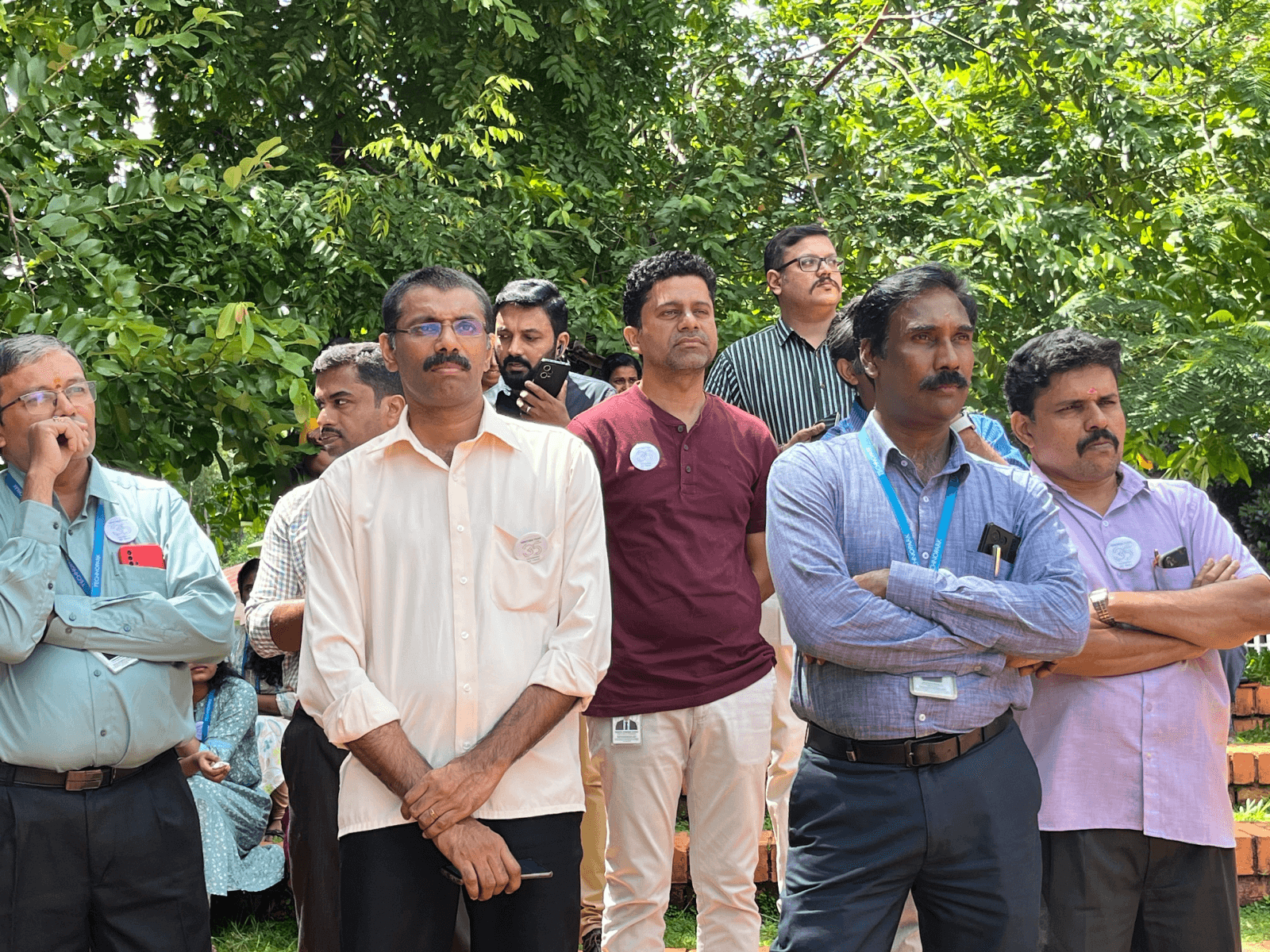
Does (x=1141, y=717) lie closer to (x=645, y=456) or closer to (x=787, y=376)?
(x=645, y=456)

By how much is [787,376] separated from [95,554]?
2634 millimetres

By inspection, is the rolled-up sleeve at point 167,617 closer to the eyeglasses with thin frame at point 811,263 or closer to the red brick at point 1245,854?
the eyeglasses with thin frame at point 811,263

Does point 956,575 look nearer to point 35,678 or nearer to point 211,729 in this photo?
point 35,678

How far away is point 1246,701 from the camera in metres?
7.88

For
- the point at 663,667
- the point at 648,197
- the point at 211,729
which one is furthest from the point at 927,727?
the point at 648,197

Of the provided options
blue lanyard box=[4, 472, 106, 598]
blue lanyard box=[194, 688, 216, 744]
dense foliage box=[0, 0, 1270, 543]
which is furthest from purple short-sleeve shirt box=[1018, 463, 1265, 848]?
blue lanyard box=[194, 688, 216, 744]

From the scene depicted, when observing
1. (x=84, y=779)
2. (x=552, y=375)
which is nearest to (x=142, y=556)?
(x=84, y=779)

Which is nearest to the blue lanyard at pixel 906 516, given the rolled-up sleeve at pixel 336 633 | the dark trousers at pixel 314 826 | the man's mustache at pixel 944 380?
the man's mustache at pixel 944 380

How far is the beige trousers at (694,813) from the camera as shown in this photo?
3.96m

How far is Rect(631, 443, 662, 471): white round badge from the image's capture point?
159 inches

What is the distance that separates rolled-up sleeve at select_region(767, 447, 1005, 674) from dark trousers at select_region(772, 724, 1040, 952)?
0.80ft

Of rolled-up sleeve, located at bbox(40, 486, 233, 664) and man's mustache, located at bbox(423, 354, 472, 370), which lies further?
rolled-up sleeve, located at bbox(40, 486, 233, 664)

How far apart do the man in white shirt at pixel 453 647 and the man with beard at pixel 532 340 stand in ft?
5.73

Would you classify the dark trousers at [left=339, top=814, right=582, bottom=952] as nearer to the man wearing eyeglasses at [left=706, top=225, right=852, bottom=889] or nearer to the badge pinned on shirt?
the badge pinned on shirt
